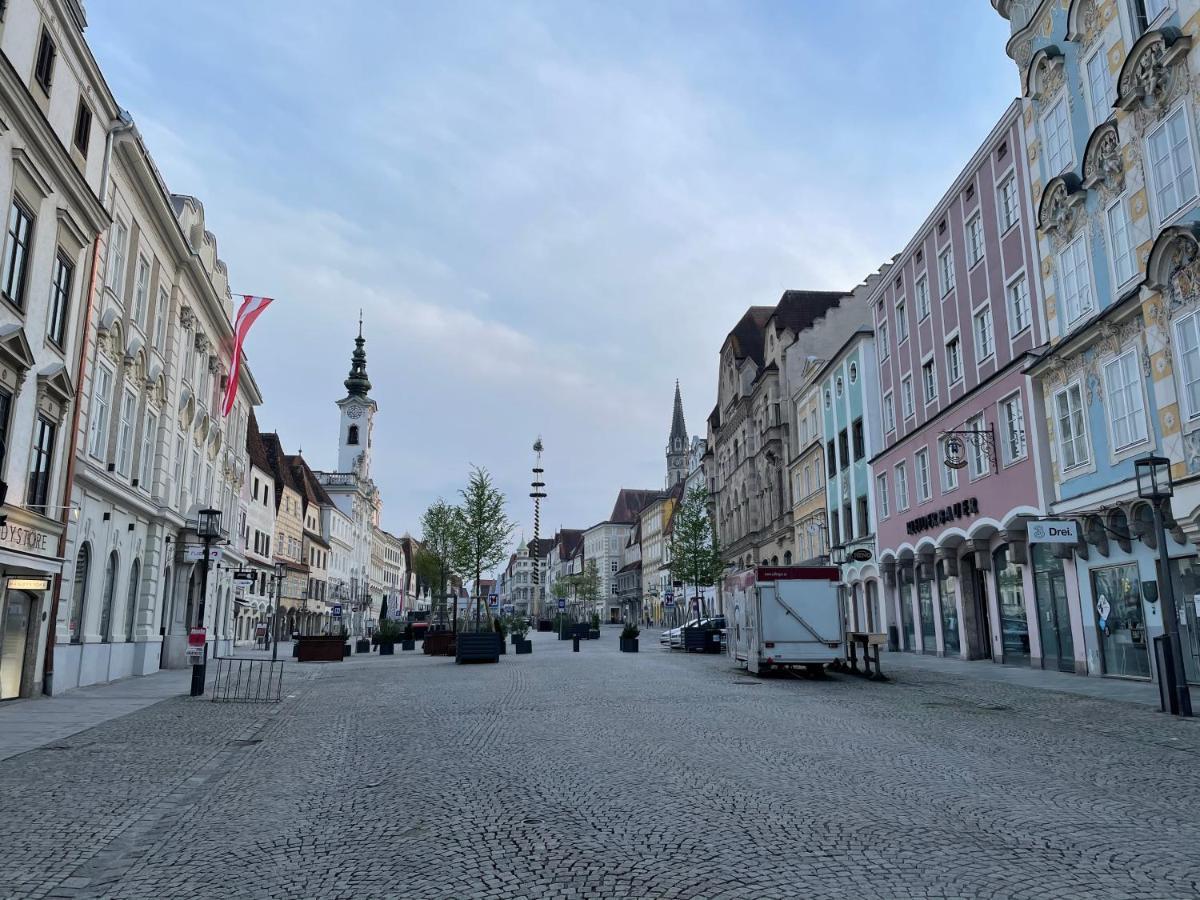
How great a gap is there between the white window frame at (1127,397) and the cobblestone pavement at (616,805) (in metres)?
6.29

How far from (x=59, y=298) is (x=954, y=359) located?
25.3 meters

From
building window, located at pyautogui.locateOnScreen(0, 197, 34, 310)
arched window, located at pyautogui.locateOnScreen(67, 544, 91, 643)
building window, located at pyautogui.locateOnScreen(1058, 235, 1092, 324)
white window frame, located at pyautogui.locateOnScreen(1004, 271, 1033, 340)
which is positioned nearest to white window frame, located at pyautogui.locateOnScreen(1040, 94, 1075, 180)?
building window, located at pyautogui.locateOnScreen(1058, 235, 1092, 324)

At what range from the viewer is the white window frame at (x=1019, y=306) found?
81.3 feet

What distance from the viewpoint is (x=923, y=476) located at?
32.8 metres

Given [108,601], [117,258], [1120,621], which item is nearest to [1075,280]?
[1120,621]

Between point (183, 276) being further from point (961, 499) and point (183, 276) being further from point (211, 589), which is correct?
point (961, 499)

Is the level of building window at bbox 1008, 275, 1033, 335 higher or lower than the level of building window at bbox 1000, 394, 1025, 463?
higher

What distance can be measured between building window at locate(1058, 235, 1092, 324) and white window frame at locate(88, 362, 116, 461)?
2321cm

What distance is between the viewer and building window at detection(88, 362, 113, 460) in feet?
71.9

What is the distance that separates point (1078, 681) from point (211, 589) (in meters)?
32.3

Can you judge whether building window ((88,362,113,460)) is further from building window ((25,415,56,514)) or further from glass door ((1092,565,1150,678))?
glass door ((1092,565,1150,678))

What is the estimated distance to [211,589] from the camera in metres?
38.5

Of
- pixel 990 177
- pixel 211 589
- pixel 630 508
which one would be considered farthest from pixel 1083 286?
pixel 630 508

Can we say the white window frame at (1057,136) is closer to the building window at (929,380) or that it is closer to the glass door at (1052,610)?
the glass door at (1052,610)
